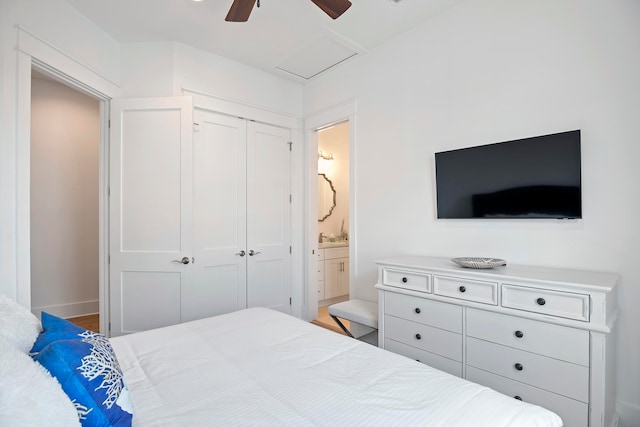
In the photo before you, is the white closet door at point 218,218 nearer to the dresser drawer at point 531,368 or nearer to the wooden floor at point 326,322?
the wooden floor at point 326,322

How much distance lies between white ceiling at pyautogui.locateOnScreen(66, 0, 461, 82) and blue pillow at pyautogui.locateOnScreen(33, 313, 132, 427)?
255cm

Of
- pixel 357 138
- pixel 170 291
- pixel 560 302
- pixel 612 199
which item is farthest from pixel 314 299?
pixel 612 199

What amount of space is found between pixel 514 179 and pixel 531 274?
0.69 meters

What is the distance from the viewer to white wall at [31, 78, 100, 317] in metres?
3.82

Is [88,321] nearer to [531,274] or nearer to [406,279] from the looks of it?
[406,279]

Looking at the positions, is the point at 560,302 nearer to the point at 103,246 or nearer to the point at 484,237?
the point at 484,237

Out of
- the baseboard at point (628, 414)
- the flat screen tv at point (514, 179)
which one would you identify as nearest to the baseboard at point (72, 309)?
the flat screen tv at point (514, 179)

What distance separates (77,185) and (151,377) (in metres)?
3.89

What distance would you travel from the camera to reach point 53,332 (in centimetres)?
114

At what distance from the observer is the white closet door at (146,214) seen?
2936mm

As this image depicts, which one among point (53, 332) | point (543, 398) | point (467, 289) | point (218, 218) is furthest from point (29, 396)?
point (218, 218)

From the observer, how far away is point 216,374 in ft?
4.11

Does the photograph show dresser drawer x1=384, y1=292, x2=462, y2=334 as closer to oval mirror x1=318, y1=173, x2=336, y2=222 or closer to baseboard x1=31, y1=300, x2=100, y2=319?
oval mirror x1=318, y1=173, x2=336, y2=222

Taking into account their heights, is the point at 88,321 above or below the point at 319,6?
below
